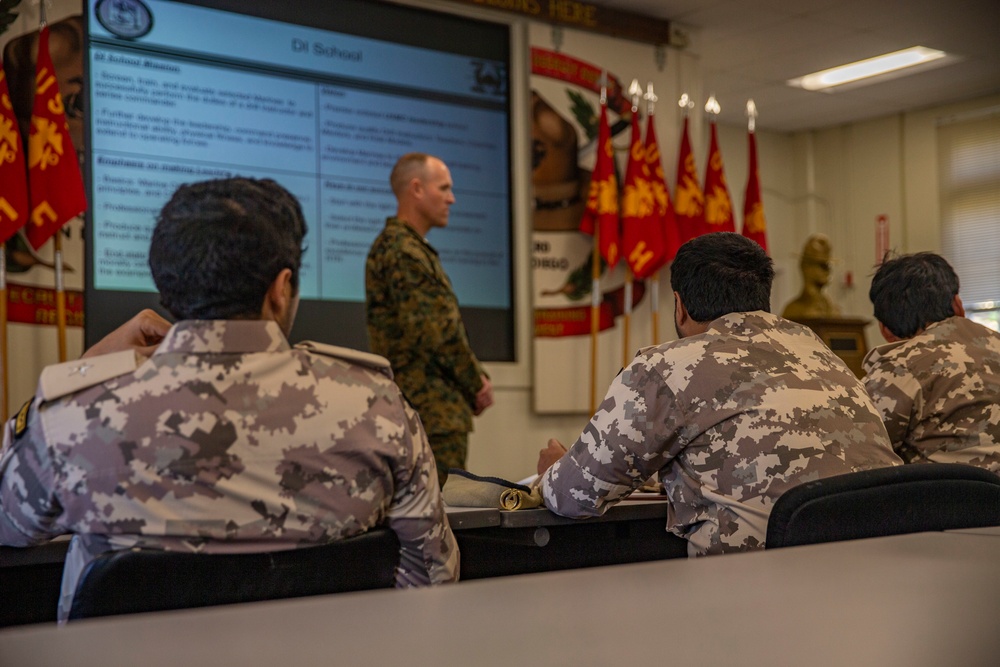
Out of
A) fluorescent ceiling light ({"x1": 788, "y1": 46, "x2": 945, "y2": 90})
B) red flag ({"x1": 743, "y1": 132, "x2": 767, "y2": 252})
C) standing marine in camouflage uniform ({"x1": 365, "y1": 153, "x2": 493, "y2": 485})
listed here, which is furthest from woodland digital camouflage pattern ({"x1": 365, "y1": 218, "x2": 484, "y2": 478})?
fluorescent ceiling light ({"x1": 788, "y1": 46, "x2": 945, "y2": 90})

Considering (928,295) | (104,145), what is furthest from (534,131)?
(928,295)

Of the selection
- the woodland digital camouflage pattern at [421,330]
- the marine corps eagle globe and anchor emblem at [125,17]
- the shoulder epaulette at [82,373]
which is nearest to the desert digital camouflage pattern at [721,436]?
the shoulder epaulette at [82,373]

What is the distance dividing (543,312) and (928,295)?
2.87m

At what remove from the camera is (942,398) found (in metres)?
2.29

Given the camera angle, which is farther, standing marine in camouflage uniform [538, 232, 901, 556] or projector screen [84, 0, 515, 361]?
projector screen [84, 0, 515, 361]

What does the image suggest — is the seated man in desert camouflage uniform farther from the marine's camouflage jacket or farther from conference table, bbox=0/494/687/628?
the marine's camouflage jacket

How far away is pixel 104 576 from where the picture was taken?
3.50ft

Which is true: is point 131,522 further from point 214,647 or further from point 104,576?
point 214,647

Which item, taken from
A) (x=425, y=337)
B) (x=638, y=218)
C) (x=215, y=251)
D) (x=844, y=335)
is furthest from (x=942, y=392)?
(x=844, y=335)

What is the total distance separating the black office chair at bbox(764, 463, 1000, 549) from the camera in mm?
1296

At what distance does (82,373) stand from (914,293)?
2042 mm

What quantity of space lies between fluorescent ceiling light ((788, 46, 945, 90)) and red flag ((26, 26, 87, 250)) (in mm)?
5234

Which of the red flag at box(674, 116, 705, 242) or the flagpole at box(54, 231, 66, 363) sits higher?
the red flag at box(674, 116, 705, 242)

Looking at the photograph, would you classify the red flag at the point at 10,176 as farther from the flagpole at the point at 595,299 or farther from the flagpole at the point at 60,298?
the flagpole at the point at 595,299
